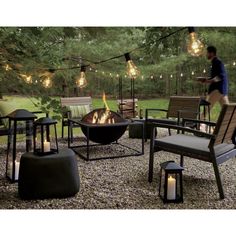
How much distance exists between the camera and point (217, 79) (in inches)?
153

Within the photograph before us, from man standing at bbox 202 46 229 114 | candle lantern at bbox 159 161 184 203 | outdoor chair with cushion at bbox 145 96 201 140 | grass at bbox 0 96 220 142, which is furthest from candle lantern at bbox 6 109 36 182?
man standing at bbox 202 46 229 114

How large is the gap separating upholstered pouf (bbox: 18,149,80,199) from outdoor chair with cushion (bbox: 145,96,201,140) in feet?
7.39

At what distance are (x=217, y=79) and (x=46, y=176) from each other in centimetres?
234

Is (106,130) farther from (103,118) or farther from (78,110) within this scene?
(78,110)

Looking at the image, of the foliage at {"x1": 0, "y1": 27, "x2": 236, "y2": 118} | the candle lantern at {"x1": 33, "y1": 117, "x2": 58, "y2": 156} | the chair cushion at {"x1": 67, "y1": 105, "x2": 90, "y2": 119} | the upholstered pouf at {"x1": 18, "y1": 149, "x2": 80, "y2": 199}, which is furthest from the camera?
the chair cushion at {"x1": 67, "y1": 105, "x2": 90, "y2": 119}

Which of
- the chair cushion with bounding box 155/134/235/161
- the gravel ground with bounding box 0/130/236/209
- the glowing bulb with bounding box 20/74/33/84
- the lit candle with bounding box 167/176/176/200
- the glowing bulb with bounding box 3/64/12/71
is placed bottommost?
the gravel ground with bounding box 0/130/236/209

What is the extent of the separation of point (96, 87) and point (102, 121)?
49.2 inches

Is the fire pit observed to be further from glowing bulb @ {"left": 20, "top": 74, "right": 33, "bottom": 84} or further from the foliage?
glowing bulb @ {"left": 20, "top": 74, "right": 33, "bottom": 84}

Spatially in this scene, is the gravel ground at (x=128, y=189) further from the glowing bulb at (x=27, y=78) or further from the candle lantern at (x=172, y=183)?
the glowing bulb at (x=27, y=78)

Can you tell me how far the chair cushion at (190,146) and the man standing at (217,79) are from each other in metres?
1.01

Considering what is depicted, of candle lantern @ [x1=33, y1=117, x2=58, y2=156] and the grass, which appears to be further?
the grass

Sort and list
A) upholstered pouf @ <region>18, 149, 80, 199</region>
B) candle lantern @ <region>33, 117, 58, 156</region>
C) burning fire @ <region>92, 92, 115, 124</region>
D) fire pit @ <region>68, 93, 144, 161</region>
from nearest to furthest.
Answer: upholstered pouf @ <region>18, 149, 80, 199</region> → candle lantern @ <region>33, 117, 58, 156</region> → fire pit @ <region>68, 93, 144, 161</region> → burning fire @ <region>92, 92, 115, 124</region>

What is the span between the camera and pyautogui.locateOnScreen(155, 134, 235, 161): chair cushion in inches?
108
